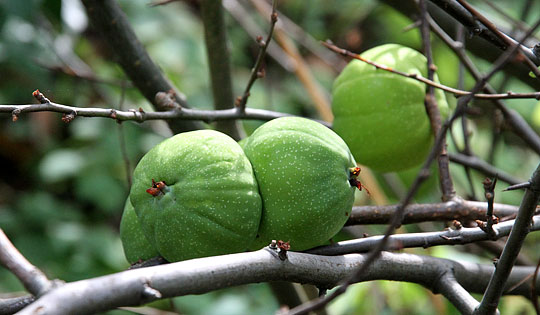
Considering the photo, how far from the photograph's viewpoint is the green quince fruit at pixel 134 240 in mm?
1270

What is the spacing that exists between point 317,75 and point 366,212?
2661 millimetres

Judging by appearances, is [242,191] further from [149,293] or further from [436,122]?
[436,122]

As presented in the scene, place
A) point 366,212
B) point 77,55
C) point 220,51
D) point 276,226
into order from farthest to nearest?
point 77,55 < point 220,51 < point 366,212 < point 276,226

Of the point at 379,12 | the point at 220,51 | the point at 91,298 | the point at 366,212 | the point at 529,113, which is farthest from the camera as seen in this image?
the point at 379,12

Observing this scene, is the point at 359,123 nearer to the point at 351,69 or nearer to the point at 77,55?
the point at 351,69

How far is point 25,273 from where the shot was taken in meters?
0.75

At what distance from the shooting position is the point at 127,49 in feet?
5.39

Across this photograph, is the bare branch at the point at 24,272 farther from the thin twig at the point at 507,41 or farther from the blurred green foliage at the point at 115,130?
the blurred green foliage at the point at 115,130

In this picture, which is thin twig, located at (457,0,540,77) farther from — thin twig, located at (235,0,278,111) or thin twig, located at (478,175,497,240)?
thin twig, located at (235,0,278,111)

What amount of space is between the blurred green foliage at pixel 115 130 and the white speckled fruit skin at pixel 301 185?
3.57ft

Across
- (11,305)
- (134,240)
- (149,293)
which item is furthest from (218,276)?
(134,240)

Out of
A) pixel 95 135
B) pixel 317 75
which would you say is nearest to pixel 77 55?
pixel 95 135

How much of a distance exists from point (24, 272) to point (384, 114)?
3.31 ft

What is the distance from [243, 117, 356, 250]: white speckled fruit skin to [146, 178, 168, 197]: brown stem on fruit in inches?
7.6
